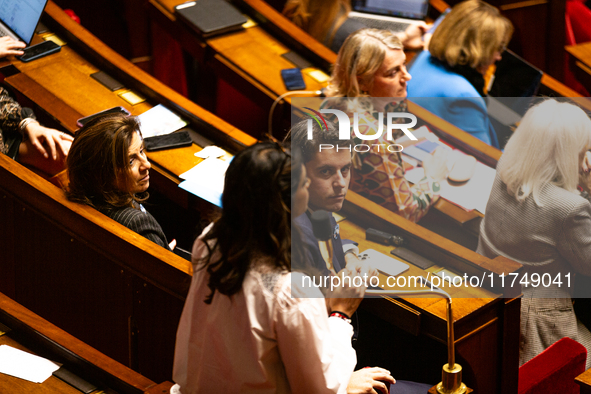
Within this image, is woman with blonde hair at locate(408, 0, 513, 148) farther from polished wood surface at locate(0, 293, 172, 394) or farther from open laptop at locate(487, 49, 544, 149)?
polished wood surface at locate(0, 293, 172, 394)

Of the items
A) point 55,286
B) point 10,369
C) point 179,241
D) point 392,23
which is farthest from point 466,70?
point 10,369

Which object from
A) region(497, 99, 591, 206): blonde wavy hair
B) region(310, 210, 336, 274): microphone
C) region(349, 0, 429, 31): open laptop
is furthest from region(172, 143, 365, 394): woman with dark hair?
region(349, 0, 429, 31): open laptop

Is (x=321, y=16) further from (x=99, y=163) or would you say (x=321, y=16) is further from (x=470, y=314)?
(x=470, y=314)

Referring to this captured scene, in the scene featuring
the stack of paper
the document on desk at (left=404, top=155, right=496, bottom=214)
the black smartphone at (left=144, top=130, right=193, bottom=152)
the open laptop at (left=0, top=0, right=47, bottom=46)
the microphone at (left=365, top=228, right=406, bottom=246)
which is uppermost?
the open laptop at (left=0, top=0, right=47, bottom=46)

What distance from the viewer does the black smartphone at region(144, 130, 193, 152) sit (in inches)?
106

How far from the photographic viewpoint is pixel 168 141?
2.73m

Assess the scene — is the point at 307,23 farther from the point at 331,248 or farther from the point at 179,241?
the point at 331,248

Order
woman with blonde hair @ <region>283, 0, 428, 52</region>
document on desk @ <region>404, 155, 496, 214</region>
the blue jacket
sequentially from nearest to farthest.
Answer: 1. document on desk @ <region>404, 155, 496, 214</region>
2. the blue jacket
3. woman with blonde hair @ <region>283, 0, 428, 52</region>

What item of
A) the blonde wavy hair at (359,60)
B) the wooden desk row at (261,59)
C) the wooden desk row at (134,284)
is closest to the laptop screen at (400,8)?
the wooden desk row at (261,59)

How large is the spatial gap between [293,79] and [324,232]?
1532 millimetres

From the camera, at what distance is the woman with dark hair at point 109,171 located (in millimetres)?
2100

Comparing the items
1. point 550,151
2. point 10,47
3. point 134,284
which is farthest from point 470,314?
point 10,47

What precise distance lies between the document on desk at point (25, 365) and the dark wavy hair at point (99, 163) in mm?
499

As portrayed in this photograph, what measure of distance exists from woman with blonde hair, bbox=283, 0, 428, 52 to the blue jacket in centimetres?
54
